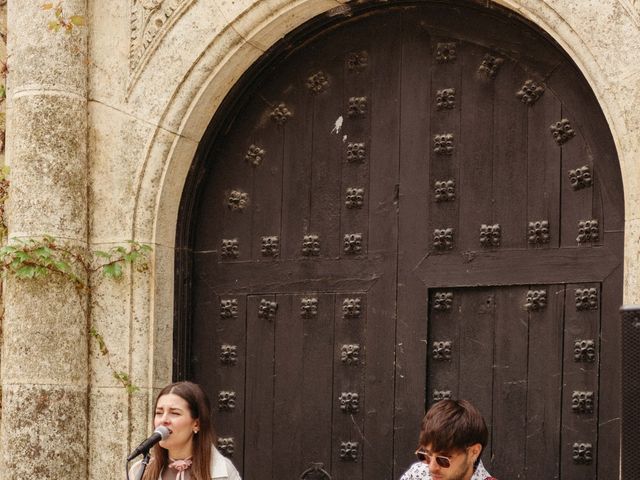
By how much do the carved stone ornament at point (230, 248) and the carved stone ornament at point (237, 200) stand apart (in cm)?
16

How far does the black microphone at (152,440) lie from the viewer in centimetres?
488

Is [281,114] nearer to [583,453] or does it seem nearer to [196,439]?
[196,439]

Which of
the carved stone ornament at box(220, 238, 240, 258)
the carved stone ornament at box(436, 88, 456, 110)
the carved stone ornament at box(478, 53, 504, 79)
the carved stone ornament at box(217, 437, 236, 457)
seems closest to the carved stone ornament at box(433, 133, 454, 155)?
the carved stone ornament at box(436, 88, 456, 110)

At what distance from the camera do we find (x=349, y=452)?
6.41m

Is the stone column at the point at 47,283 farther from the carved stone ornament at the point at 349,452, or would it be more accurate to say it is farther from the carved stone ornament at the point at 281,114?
the carved stone ornament at the point at 349,452

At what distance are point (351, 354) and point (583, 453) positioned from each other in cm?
123

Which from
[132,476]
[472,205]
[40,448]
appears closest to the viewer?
[132,476]

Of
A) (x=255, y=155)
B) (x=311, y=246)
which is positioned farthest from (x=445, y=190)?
(x=255, y=155)

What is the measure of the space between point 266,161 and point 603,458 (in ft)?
7.25

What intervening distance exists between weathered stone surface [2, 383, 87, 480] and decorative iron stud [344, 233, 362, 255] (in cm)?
155

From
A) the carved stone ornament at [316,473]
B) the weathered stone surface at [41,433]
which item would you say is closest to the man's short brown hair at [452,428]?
the carved stone ornament at [316,473]

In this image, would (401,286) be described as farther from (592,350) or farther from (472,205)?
(592,350)

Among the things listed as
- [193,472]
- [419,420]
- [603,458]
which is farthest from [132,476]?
[603,458]

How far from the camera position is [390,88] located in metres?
6.50
